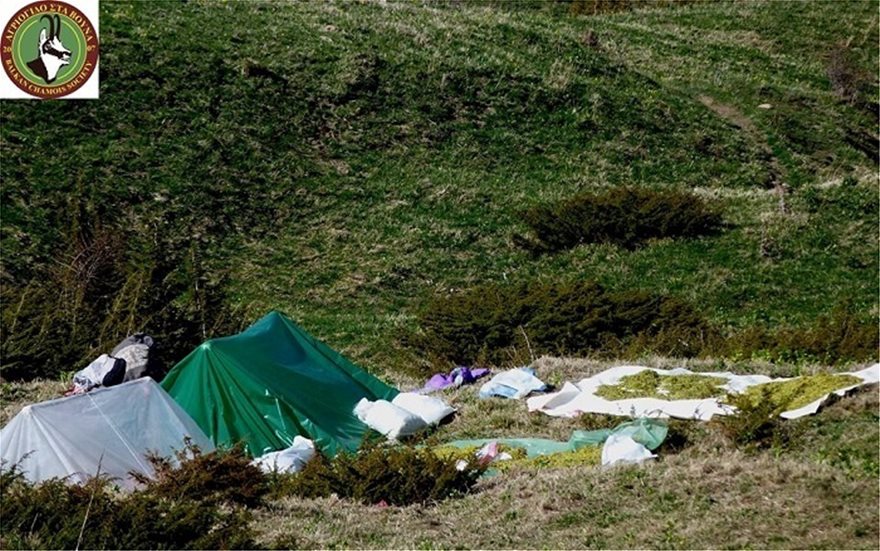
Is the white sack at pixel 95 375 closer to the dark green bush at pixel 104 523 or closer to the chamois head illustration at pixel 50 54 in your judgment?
the dark green bush at pixel 104 523

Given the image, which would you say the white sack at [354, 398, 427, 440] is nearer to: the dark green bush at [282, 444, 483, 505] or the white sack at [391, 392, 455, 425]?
the white sack at [391, 392, 455, 425]

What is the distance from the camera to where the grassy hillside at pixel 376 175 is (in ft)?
69.9

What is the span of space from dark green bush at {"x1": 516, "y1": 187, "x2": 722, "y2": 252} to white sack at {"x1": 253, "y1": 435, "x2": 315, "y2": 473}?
14.5 metres

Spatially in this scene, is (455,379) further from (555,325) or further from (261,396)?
(555,325)

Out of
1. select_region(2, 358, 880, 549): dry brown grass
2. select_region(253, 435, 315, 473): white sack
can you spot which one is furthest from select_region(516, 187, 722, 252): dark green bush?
select_region(2, 358, 880, 549): dry brown grass

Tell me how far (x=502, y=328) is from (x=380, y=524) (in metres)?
11.3

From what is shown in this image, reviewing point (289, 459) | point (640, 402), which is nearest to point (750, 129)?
point (640, 402)

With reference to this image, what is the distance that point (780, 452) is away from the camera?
995 centimetres

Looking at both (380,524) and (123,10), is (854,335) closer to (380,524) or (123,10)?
(380,524)

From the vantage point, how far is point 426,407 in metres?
13.9

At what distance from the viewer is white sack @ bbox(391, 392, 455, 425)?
13.7 metres

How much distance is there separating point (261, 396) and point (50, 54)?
11.8 meters

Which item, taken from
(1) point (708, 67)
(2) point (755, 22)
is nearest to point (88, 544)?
(1) point (708, 67)

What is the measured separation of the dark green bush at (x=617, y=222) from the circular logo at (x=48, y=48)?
1091 cm
